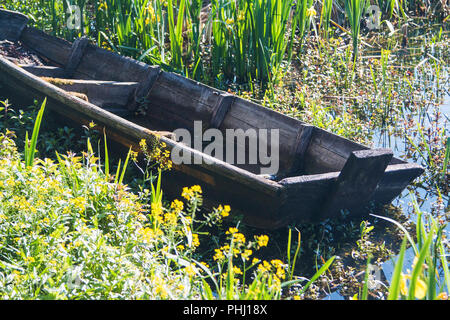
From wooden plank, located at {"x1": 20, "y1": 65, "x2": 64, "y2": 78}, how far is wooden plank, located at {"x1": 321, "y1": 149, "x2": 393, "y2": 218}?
295 centimetres

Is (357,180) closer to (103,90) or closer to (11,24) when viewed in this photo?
(103,90)

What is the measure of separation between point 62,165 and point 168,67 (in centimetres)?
223

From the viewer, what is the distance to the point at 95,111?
3898mm

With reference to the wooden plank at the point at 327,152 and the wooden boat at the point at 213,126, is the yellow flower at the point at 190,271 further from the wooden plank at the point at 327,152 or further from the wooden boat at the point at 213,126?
the wooden plank at the point at 327,152

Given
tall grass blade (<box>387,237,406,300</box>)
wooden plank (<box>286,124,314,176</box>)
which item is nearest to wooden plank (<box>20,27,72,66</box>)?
wooden plank (<box>286,124,314,176</box>)

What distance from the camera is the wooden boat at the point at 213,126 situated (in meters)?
3.25

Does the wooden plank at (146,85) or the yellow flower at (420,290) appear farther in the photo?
the wooden plank at (146,85)

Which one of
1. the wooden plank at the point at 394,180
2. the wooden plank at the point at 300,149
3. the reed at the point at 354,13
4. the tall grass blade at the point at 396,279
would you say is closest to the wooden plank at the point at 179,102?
the wooden plank at the point at 300,149

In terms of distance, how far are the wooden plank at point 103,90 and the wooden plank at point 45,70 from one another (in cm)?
51

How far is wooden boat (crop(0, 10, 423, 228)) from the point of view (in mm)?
3246

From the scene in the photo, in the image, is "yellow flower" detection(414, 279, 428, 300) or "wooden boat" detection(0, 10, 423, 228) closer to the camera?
"yellow flower" detection(414, 279, 428, 300)

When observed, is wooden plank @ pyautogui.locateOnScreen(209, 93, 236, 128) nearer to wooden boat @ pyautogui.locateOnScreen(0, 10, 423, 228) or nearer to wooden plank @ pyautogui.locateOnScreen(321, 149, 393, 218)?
wooden boat @ pyautogui.locateOnScreen(0, 10, 423, 228)
